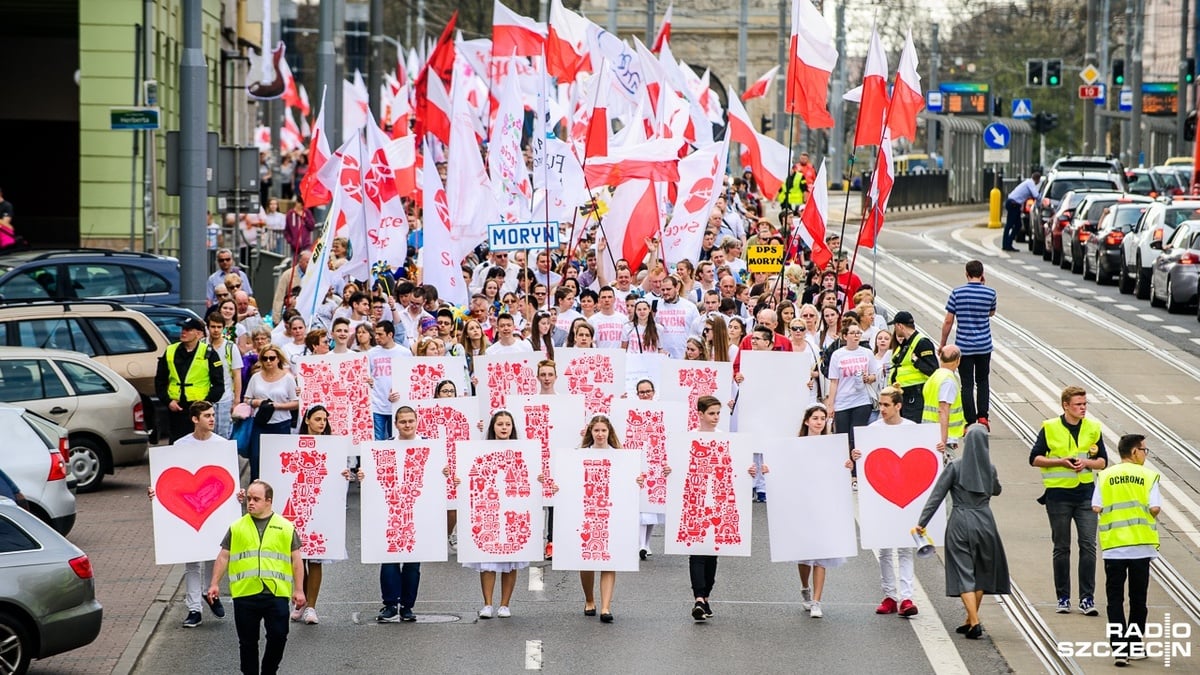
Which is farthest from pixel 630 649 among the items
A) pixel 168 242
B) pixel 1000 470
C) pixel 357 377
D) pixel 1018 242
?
pixel 1018 242

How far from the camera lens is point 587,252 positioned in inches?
1035

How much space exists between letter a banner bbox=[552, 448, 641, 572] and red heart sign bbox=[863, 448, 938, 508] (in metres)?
1.65

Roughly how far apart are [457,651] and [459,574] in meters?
2.81

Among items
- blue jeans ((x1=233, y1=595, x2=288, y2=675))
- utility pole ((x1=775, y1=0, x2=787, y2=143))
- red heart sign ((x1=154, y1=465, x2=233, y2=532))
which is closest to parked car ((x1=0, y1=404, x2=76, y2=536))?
red heart sign ((x1=154, y1=465, x2=233, y2=532))

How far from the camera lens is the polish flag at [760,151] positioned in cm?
2841

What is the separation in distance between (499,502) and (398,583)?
2.84 feet

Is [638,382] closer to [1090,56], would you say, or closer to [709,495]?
[709,495]

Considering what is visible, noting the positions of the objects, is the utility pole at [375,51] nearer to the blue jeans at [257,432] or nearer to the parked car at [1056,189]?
the parked car at [1056,189]

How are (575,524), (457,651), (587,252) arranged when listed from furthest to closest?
(587,252)
(575,524)
(457,651)

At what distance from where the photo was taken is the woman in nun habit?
13156 millimetres

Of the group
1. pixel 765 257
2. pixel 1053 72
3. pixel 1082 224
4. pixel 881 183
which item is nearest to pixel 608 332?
pixel 881 183

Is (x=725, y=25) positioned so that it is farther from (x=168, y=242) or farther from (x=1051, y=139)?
(x=168, y=242)

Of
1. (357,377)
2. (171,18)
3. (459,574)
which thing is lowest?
(459,574)

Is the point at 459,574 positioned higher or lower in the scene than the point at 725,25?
lower
